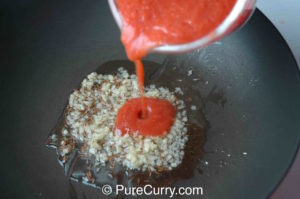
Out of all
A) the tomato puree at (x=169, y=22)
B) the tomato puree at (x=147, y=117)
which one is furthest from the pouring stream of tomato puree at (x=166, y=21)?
the tomato puree at (x=147, y=117)

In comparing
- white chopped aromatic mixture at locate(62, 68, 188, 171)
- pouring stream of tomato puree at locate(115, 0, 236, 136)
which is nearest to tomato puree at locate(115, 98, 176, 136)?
white chopped aromatic mixture at locate(62, 68, 188, 171)

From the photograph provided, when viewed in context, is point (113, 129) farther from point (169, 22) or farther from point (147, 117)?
point (169, 22)

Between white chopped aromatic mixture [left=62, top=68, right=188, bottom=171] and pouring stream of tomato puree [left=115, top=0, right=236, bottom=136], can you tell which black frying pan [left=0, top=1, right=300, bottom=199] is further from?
pouring stream of tomato puree [left=115, top=0, right=236, bottom=136]

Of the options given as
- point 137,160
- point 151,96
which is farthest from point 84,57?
point 137,160

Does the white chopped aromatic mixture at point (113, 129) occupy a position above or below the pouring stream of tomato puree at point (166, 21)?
below

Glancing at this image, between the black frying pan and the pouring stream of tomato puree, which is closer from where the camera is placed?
the pouring stream of tomato puree

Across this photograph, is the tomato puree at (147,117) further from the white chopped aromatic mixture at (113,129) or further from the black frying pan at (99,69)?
the black frying pan at (99,69)

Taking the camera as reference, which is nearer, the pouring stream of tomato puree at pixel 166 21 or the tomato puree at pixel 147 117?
the pouring stream of tomato puree at pixel 166 21
